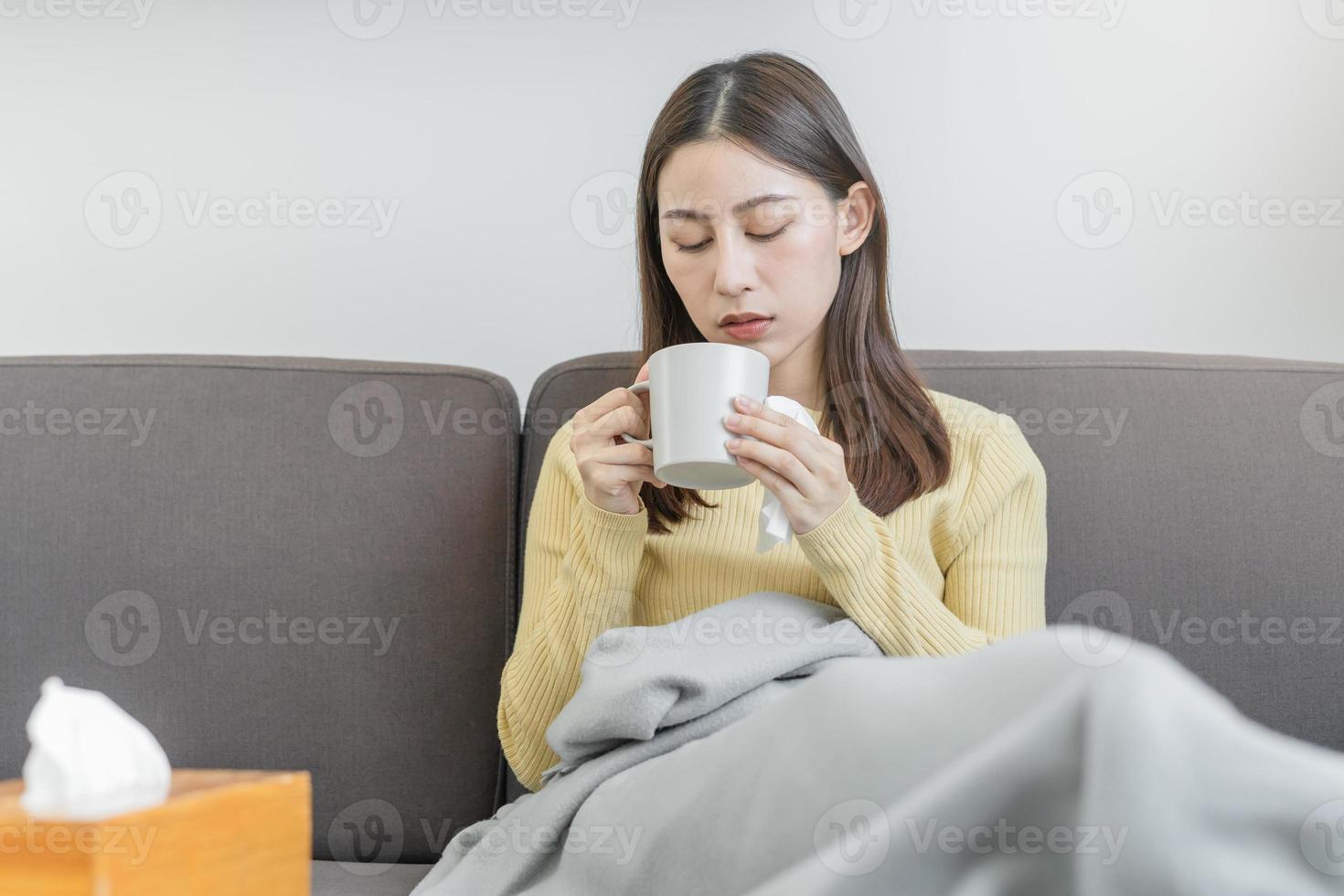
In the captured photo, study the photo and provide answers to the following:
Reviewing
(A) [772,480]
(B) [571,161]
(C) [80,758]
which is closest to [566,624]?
(A) [772,480]

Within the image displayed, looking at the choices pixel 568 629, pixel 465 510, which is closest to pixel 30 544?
pixel 465 510

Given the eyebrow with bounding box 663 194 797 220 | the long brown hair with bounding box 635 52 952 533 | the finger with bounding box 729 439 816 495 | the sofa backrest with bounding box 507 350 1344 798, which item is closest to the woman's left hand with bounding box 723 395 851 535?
the finger with bounding box 729 439 816 495

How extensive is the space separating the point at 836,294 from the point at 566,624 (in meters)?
0.53

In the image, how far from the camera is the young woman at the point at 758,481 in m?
1.29

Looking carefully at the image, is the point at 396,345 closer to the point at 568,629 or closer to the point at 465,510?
the point at 465,510

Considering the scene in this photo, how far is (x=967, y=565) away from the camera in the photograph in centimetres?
135

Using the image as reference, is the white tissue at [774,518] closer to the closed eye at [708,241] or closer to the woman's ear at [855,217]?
the closed eye at [708,241]

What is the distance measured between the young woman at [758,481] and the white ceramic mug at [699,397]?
5.9 inches

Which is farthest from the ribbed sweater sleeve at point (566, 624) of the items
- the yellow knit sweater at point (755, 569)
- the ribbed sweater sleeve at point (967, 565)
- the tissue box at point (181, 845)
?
the tissue box at point (181, 845)

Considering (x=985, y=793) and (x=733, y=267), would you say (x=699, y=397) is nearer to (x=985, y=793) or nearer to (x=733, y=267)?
(x=733, y=267)

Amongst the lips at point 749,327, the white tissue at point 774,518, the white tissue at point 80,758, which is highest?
the lips at point 749,327

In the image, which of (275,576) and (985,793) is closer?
(985,793)

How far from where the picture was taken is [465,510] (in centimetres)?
151

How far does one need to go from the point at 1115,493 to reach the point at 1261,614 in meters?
0.21
